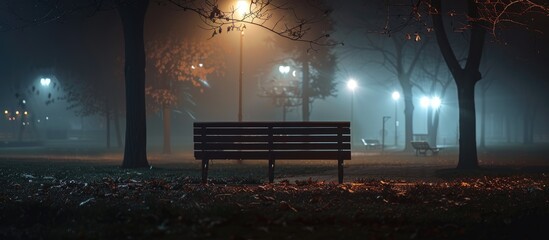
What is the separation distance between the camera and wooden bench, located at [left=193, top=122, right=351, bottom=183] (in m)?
14.4

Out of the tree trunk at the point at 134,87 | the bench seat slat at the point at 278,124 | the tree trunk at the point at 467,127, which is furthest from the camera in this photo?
the tree trunk at the point at 467,127

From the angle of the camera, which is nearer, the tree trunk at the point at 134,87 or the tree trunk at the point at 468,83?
the tree trunk at the point at 134,87

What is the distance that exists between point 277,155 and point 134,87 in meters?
9.37

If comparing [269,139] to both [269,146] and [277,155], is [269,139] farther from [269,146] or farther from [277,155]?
[277,155]

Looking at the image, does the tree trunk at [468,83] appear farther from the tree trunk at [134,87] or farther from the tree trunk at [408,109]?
the tree trunk at [408,109]

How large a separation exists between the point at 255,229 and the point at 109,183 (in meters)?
6.86

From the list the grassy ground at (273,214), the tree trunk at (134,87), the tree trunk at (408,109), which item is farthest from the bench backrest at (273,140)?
the tree trunk at (408,109)

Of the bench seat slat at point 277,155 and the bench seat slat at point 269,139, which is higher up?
the bench seat slat at point 269,139

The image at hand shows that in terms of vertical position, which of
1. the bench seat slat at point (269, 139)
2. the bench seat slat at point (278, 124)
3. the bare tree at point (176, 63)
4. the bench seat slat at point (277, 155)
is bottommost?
the bench seat slat at point (277, 155)

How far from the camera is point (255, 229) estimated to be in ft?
25.2

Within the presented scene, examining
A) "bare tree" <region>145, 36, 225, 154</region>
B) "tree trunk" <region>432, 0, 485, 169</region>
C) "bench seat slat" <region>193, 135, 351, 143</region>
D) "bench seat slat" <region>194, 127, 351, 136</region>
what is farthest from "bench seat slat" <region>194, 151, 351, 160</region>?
"bare tree" <region>145, 36, 225, 154</region>

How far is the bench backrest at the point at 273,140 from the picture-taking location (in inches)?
565

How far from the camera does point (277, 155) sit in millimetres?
14516

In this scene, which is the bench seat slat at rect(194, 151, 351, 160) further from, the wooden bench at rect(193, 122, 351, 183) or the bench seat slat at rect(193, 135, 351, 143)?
the bench seat slat at rect(193, 135, 351, 143)
